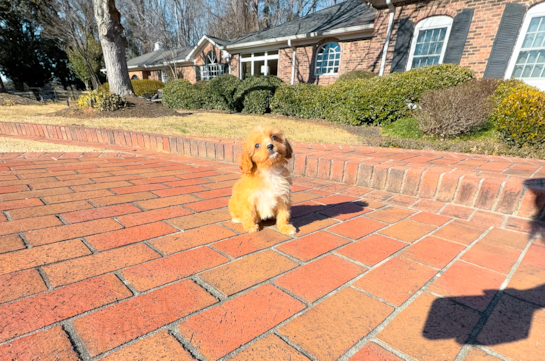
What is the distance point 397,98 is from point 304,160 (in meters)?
5.28

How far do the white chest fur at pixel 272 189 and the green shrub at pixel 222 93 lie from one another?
10260 mm

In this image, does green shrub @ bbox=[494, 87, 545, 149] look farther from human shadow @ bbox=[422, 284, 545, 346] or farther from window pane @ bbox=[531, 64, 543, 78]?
window pane @ bbox=[531, 64, 543, 78]

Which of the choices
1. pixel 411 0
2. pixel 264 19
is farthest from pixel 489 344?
pixel 264 19

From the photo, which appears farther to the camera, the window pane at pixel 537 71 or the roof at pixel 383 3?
the roof at pixel 383 3

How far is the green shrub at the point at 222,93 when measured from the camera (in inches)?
450

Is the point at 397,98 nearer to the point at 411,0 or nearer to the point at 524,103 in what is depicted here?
the point at 524,103

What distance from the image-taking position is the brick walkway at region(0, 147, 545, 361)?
3.37 ft

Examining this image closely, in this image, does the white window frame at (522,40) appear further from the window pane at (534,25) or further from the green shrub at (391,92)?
the green shrub at (391,92)

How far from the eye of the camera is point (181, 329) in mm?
1070

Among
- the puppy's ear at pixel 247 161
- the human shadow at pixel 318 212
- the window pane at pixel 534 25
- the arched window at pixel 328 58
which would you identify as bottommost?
the human shadow at pixel 318 212

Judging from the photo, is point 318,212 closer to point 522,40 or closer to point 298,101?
point 298,101

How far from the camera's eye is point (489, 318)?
3.93 ft

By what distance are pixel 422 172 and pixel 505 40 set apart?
368 inches

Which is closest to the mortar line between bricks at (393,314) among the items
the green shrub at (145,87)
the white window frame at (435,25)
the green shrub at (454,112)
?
the green shrub at (454,112)
